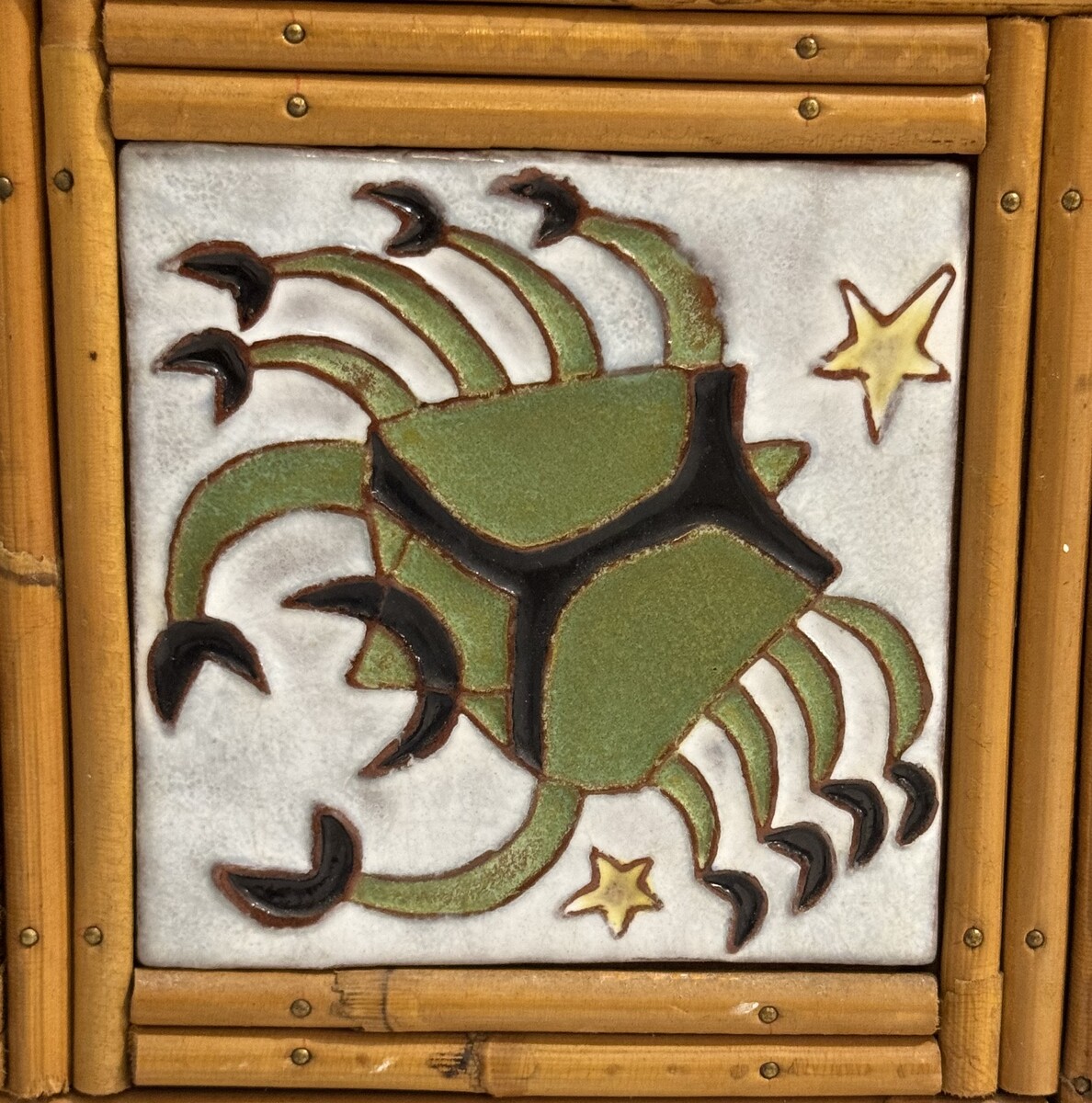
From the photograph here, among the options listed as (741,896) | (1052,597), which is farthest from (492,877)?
(1052,597)

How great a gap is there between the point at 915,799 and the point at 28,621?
2.51 feet

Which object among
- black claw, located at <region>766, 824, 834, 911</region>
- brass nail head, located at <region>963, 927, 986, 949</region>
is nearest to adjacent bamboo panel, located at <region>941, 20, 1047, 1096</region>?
brass nail head, located at <region>963, 927, 986, 949</region>

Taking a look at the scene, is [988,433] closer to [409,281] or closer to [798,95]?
[798,95]

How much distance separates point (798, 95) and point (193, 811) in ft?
2.55

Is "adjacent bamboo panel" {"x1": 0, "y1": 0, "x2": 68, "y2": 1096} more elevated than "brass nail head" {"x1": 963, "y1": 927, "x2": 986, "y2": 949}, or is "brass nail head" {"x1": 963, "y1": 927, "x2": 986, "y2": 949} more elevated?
"adjacent bamboo panel" {"x1": 0, "y1": 0, "x2": 68, "y2": 1096}

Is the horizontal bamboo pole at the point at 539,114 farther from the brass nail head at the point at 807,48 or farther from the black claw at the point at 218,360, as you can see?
the black claw at the point at 218,360

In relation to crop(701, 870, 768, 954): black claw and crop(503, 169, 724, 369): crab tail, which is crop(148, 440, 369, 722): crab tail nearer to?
crop(503, 169, 724, 369): crab tail

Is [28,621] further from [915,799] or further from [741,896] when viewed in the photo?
A: [915,799]

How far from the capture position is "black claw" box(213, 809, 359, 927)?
939 millimetres

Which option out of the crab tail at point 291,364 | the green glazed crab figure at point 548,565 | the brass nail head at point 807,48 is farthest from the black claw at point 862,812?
the brass nail head at point 807,48

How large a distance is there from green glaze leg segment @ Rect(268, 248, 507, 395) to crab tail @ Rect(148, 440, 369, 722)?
0.11 metres

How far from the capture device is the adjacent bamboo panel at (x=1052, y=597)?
0.88m

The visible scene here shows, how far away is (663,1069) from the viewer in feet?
3.14

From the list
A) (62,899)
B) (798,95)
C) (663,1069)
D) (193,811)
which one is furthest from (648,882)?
(798,95)
